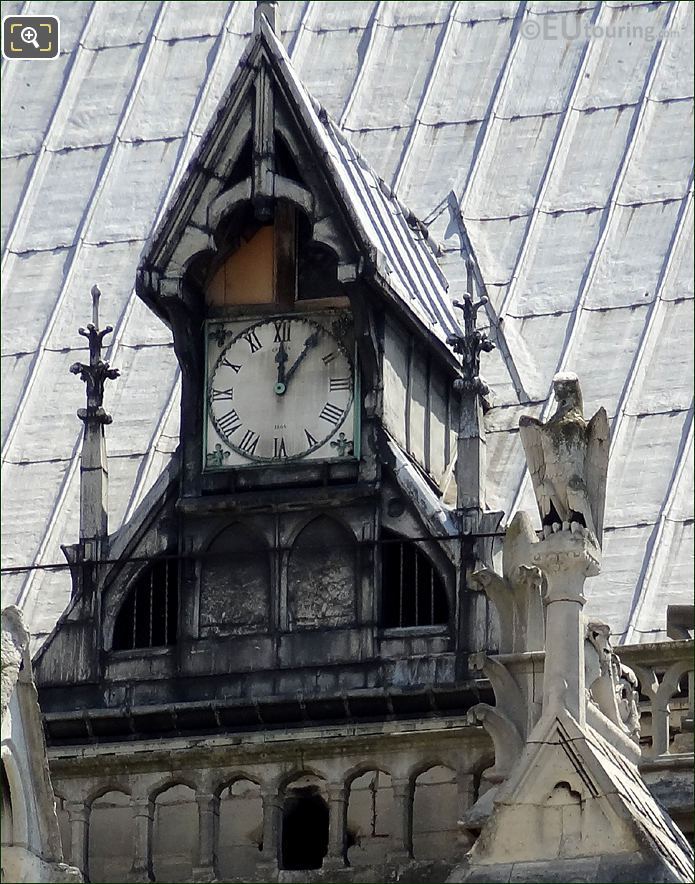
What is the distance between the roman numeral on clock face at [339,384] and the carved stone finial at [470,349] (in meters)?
0.86

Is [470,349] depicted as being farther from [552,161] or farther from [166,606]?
[552,161]

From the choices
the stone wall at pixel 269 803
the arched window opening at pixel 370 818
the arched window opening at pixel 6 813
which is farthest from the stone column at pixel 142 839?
the arched window opening at pixel 6 813

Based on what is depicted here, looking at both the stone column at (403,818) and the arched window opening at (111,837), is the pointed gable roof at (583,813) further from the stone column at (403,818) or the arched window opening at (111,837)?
the arched window opening at (111,837)

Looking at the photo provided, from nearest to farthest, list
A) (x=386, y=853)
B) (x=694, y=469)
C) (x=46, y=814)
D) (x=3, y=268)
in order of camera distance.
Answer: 1. (x=46, y=814)
2. (x=386, y=853)
3. (x=694, y=469)
4. (x=3, y=268)

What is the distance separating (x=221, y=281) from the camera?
4191 centimetres

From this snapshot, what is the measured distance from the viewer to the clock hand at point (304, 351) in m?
41.2

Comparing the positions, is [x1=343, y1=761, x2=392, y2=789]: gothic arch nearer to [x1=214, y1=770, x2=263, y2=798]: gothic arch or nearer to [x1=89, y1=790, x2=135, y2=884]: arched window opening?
[x1=214, y1=770, x2=263, y2=798]: gothic arch

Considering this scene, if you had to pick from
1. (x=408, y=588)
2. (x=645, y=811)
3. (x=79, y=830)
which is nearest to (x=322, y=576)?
(x=408, y=588)

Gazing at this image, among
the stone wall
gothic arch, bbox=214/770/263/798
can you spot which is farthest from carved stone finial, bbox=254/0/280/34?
gothic arch, bbox=214/770/263/798

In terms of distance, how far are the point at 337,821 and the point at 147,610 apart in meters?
2.23

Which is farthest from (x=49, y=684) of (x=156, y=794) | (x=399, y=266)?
(x=399, y=266)

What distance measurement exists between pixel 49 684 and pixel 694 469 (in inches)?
208

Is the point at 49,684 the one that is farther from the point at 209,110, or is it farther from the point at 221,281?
the point at 209,110

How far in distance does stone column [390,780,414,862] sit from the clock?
2.49 meters
